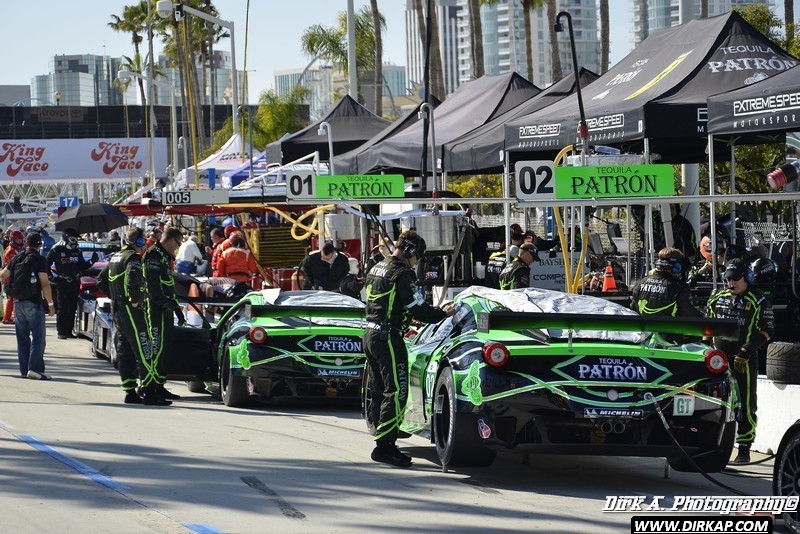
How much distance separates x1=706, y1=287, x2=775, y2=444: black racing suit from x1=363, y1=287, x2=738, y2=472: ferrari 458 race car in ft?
5.51

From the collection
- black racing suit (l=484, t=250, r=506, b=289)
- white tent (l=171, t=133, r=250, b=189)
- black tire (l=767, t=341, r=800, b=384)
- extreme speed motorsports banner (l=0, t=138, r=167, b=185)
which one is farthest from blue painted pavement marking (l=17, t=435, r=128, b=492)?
extreme speed motorsports banner (l=0, t=138, r=167, b=185)

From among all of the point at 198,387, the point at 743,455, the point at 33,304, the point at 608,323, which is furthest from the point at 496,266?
the point at 608,323

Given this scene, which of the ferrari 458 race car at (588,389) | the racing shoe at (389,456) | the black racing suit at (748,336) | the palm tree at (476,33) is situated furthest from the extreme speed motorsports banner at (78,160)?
the ferrari 458 race car at (588,389)

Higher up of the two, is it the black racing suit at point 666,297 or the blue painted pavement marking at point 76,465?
the black racing suit at point 666,297

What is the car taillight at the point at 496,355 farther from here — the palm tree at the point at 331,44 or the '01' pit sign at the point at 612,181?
the palm tree at the point at 331,44

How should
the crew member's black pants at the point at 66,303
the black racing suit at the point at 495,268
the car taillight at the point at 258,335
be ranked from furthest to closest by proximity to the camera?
the crew member's black pants at the point at 66,303, the black racing suit at the point at 495,268, the car taillight at the point at 258,335

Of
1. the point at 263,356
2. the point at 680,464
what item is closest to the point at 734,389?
the point at 680,464

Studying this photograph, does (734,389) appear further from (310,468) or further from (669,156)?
(669,156)

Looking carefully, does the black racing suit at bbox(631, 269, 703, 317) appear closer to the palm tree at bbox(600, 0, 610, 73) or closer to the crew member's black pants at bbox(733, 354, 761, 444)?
the crew member's black pants at bbox(733, 354, 761, 444)

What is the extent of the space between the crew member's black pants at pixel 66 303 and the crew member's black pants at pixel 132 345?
8017mm

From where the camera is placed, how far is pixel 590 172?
11422 mm

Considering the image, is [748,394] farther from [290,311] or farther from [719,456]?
[290,311]

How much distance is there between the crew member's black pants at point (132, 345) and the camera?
44.6 feet

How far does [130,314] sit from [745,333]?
6.34 meters
